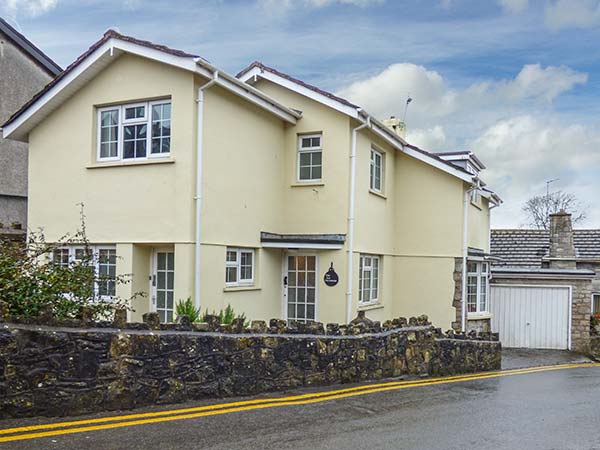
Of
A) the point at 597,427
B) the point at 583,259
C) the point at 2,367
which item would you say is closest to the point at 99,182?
the point at 2,367

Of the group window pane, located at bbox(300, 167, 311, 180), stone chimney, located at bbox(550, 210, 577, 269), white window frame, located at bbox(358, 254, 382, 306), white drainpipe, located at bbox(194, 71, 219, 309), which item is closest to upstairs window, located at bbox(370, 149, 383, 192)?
white window frame, located at bbox(358, 254, 382, 306)

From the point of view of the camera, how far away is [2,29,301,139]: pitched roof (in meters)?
12.0

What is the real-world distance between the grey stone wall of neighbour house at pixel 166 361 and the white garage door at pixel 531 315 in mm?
11581

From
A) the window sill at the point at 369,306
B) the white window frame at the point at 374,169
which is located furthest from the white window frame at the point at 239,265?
the white window frame at the point at 374,169

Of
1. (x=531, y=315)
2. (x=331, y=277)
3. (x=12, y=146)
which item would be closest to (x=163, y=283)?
(x=331, y=277)

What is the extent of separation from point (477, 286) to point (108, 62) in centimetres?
1290

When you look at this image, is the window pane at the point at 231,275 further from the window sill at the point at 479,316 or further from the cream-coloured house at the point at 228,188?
the window sill at the point at 479,316

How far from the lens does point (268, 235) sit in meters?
14.6

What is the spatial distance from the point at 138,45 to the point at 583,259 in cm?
2144

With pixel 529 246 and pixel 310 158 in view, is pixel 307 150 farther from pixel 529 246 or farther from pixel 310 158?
pixel 529 246

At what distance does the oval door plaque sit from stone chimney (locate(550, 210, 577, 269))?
14422 mm

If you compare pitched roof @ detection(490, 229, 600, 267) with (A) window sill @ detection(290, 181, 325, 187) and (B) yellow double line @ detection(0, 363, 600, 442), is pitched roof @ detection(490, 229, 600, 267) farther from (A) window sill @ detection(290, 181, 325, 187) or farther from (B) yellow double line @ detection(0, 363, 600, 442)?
(B) yellow double line @ detection(0, 363, 600, 442)

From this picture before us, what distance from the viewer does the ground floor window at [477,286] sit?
61.9 ft

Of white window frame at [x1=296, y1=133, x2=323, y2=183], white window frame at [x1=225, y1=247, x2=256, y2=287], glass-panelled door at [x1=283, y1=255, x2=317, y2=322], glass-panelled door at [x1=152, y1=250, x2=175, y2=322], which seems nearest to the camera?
glass-panelled door at [x1=152, y1=250, x2=175, y2=322]
